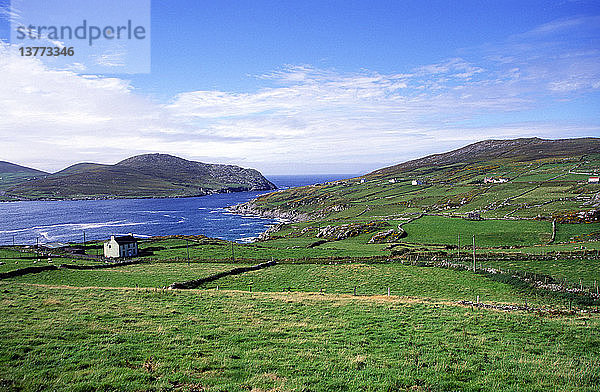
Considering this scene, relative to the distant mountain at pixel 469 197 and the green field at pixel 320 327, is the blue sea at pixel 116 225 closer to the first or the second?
the distant mountain at pixel 469 197

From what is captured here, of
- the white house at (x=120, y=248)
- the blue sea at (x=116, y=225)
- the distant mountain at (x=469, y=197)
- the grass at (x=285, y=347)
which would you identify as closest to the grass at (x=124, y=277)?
the grass at (x=285, y=347)

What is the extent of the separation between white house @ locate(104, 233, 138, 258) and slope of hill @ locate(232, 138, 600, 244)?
44808mm

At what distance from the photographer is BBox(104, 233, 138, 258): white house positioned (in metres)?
70.6

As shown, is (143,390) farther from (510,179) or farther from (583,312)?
(510,179)

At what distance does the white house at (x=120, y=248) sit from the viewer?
70625mm

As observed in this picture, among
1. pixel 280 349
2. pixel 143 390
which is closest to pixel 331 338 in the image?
pixel 280 349

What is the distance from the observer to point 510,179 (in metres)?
140

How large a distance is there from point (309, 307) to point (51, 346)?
15.7 m

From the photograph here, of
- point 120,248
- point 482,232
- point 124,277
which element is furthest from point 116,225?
point 482,232

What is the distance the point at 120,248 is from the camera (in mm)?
70625

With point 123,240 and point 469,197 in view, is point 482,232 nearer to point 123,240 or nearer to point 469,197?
point 469,197

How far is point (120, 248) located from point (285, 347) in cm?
6455

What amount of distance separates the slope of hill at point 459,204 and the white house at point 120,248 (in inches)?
1764

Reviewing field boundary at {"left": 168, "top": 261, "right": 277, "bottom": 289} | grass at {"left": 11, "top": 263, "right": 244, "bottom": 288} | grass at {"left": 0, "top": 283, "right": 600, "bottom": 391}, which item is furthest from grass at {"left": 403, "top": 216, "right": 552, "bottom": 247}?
grass at {"left": 0, "top": 283, "right": 600, "bottom": 391}
